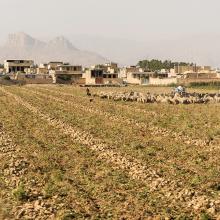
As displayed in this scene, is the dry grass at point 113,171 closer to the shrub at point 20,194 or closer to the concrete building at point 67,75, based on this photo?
the shrub at point 20,194

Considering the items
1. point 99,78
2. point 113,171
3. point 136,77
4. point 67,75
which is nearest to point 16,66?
point 67,75

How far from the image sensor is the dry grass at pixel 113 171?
45.5 feet

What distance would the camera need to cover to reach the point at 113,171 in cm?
1833

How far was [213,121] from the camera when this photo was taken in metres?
35.3

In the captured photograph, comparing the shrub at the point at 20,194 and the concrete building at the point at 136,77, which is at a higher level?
the concrete building at the point at 136,77

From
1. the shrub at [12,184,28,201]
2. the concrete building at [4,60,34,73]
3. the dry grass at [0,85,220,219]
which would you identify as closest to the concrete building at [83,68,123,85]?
the concrete building at [4,60,34,73]

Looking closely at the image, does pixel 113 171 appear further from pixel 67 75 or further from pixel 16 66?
pixel 16 66

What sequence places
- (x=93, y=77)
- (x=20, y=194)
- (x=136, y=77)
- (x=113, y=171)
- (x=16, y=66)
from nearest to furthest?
(x=20, y=194) < (x=113, y=171) < (x=93, y=77) < (x=136, y=77) < (x=16, y=66)

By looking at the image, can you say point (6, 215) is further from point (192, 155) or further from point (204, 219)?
point (192, 155)

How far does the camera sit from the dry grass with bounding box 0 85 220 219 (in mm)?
13875

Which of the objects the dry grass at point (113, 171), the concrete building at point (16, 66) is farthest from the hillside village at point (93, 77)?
the dry grass at point (113, 171)

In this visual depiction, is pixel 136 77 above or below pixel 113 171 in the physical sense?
above

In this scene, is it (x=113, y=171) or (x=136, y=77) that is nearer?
(x=113, y=171)

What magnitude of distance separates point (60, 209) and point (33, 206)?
2.85 ft
